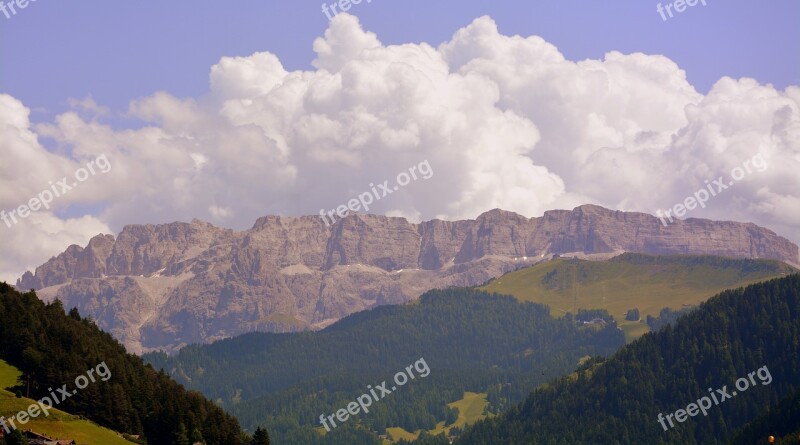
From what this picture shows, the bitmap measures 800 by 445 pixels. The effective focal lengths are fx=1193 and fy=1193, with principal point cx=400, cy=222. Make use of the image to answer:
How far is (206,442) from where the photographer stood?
19925 centimetres

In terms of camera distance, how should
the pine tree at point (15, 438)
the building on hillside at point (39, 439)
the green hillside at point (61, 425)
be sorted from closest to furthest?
the pine tree at point (15, 438) → the building on hillside at point (39, 439) → the green hillside at point (61, 425)

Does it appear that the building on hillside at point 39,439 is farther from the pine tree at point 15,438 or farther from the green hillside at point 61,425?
the pine tree at point 15,438

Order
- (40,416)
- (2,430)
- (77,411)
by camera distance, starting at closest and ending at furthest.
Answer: (2,430) → (40,416) → (77,411)

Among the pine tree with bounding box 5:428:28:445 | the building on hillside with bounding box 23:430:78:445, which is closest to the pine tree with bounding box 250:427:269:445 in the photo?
the building on hillside with bounding box 23:430:78:445

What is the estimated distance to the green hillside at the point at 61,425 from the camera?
16625 centimetres

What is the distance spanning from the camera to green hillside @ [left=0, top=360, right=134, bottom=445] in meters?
166

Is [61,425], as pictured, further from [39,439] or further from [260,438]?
[260,438]

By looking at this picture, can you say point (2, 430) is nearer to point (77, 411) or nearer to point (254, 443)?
point (77, 411)

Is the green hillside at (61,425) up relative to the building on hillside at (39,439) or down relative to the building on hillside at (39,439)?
up

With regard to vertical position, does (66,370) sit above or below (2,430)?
above

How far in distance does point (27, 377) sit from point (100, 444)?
27243mm

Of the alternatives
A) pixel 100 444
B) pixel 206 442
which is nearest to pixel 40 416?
pixel 100 444

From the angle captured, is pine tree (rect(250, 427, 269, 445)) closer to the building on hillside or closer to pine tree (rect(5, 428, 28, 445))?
the building on hillside

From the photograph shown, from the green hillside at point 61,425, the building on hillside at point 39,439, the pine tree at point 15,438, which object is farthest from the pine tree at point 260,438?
the pine tree at point 15,438
